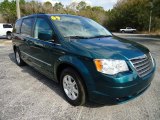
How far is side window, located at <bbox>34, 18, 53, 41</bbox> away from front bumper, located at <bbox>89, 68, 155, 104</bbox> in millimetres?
1610

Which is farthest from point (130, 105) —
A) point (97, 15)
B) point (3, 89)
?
point (97, 15)

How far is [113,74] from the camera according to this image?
125 inches

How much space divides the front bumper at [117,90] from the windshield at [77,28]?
137 cm

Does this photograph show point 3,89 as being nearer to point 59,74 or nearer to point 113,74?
point 59,74

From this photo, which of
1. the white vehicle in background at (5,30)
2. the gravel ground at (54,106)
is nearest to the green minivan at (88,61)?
the gravel ground at (54,106)

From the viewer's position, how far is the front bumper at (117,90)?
10.4ft

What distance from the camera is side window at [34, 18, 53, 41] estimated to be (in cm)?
426

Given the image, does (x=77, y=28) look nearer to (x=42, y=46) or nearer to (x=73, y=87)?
(x=42, y=46)

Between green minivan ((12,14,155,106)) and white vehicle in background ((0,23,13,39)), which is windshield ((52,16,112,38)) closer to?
green minivan ((12,14,155,106))

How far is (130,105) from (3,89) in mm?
3004

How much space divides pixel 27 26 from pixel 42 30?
1.32 meters

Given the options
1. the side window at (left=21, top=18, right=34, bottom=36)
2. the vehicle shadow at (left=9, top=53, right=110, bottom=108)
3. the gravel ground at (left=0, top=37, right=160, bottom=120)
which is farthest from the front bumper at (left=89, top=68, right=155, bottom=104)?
the side window at (left=21, top=18, right=34, bottom=36)

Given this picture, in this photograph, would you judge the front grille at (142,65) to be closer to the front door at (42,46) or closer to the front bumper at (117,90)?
the front bumper at (117,90)

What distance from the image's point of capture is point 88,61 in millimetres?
3336
